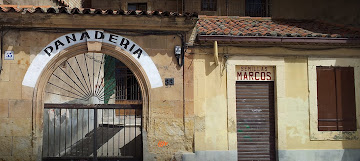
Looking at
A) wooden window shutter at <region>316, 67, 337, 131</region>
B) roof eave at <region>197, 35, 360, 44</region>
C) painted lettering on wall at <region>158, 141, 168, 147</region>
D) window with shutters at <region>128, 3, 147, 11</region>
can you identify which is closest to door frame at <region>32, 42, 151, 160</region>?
painted lettering on wall at <region>158, 141, 168, 147</region>

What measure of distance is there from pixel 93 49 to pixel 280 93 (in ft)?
15.6

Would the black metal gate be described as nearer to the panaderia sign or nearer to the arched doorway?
the arched doorway

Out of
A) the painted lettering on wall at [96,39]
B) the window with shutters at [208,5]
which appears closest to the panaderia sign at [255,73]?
the painted lettering on wall at [96,39]

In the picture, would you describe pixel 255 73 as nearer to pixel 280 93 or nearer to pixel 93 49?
pixel 280 93

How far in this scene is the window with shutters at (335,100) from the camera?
8539 mm

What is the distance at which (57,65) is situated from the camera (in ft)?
26.2

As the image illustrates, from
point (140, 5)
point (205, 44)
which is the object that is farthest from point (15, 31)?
point (140, 5)

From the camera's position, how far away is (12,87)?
25.4 ft

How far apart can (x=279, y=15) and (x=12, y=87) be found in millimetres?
8678

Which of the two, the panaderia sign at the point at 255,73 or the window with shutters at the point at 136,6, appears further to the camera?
the window with shutters at the point at 136,6

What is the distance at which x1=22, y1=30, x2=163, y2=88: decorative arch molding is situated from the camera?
7.79 meters

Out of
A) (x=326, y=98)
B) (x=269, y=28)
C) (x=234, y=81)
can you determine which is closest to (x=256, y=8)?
(x=269, y=28)

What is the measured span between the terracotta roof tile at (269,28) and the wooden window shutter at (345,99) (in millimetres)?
996

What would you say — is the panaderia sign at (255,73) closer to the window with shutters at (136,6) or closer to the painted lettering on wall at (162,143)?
the painted lettering on wall at (162,143)
